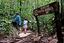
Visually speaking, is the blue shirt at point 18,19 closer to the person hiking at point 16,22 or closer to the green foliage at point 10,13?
the person hiking at point 16,22

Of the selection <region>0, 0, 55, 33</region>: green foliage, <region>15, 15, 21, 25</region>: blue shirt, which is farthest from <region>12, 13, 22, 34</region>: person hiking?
<region>0, 0, 55, 33</region>: green foliage

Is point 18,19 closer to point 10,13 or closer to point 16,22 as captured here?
point 16,22

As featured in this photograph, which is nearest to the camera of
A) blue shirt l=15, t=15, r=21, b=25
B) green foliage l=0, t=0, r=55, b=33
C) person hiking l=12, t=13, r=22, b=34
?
green foliage l=0, t=0, r=55, b=33

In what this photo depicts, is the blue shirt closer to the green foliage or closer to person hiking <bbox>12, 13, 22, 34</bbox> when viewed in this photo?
person hiking <bbox>12, 13, 22, 34</bbox>

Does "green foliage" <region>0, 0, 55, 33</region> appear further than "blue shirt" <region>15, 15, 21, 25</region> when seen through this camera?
No

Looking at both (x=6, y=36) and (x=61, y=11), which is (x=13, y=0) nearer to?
(x=6, y=36)

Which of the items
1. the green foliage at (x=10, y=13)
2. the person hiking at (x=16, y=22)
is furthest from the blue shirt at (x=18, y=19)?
the green foliage at (x=10, y=13)

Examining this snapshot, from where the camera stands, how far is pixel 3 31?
42.5ft

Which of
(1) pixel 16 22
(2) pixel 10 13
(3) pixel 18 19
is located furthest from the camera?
(2) pixel 10 13

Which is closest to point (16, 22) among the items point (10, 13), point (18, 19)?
point (18, 19)

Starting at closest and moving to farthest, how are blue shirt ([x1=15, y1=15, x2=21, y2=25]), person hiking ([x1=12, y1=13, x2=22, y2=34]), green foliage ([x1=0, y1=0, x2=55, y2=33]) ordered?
green foliage ([x1=0, y1=0, x2=55, y2=33]) < blue shirt ([x1=15, y1=15, x2=21, y2=25]) < person hiking ([x1=12, y1=13, x2=22, y2=34])

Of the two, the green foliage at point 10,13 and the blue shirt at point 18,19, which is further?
the blue shirt at point 18,19

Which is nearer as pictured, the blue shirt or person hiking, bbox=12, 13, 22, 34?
the blue shirt

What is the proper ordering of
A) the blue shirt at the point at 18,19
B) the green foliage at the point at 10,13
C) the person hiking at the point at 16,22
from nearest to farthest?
the green foliage at the point at 10,13 → the blue shirt at the point at 18,19 → the person hiking at the point at 16,22
